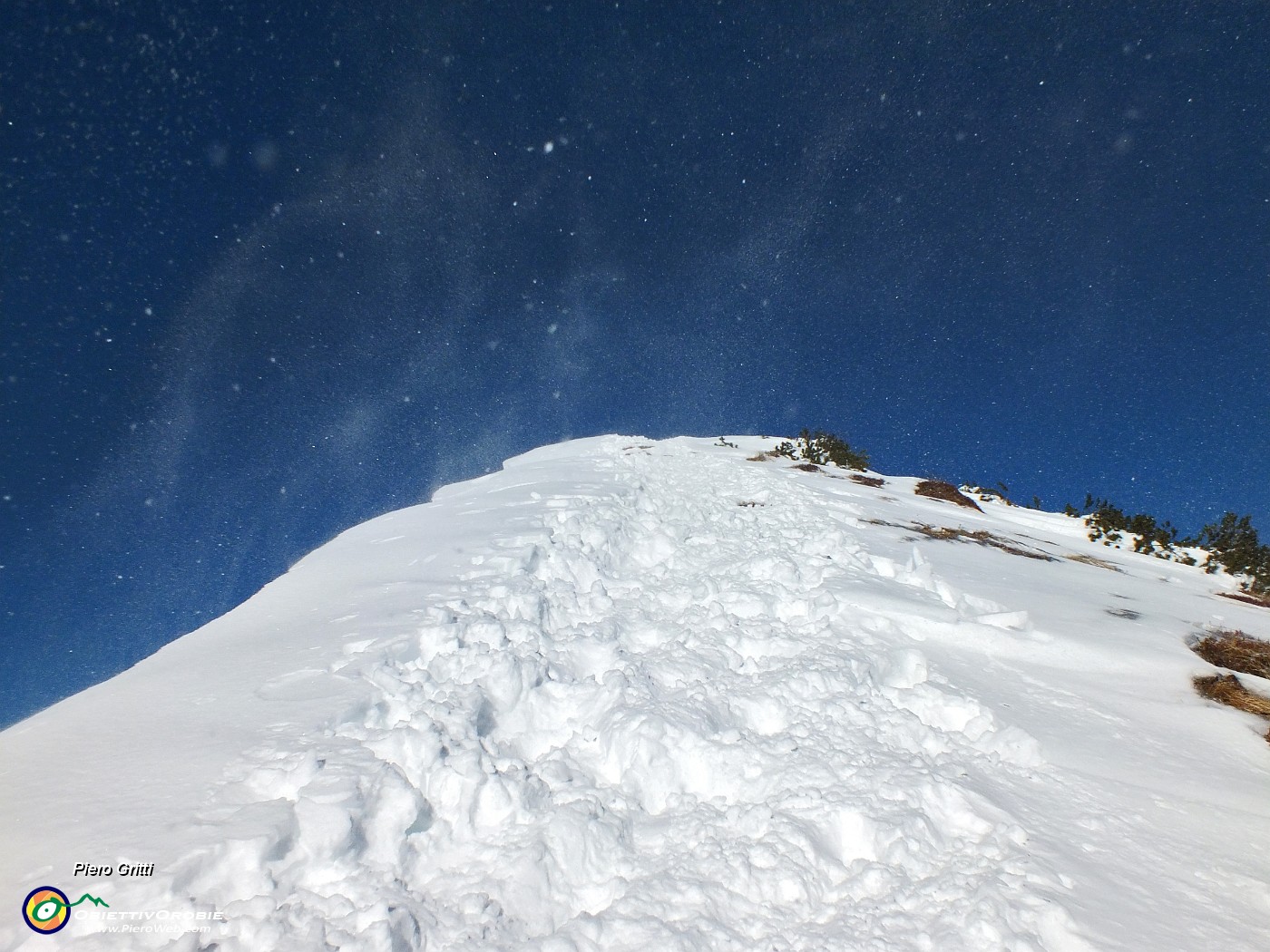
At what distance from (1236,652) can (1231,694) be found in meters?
1.03

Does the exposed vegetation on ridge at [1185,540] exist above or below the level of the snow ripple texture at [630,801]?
above

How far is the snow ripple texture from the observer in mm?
2070

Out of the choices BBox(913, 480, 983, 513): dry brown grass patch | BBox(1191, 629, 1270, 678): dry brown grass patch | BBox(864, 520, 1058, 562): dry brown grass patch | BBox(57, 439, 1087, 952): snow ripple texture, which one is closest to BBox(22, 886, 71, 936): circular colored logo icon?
BBox(57, 439, 1087, 952): snow ripple texture

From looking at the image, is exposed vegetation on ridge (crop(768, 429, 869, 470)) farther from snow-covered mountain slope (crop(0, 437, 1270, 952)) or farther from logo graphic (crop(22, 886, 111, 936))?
logo graphic (crop(22, 886, 111, 936))

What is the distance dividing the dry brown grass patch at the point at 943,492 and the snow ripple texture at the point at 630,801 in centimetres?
1000

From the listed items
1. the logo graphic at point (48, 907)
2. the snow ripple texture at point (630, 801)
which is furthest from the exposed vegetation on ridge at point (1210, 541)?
the logo graphic at point (48, 907)

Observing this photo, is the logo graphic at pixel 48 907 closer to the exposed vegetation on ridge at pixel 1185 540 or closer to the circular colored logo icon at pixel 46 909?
the circular colored logo icon at pixel 46 909

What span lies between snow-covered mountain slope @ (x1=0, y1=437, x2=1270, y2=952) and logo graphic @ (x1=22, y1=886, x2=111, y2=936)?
4cm

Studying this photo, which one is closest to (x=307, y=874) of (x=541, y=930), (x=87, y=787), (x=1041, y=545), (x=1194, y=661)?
(x=541, y=930)

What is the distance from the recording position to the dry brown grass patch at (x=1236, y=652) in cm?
411

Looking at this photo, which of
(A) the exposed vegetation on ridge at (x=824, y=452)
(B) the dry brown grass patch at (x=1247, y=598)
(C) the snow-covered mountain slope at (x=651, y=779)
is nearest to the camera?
(C) the snow-covered mountain slope at (x=651, y=779)

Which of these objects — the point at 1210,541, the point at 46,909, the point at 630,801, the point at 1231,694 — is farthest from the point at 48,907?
the point at 1210,541

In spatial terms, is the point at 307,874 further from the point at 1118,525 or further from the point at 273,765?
the point at 1118,525

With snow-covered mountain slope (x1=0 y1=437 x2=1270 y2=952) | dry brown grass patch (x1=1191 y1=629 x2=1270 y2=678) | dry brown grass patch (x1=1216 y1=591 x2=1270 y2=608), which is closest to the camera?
snow-covered mountain slope (x1=0 y1=437 x2=1270 y2=952)
